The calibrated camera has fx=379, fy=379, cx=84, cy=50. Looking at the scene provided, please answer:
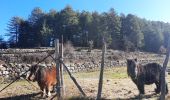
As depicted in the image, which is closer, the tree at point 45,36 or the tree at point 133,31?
the tree at point 45,36

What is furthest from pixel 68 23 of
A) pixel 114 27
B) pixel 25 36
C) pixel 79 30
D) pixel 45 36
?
pixel 114 27

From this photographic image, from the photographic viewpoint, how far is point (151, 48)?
9556 centimetres

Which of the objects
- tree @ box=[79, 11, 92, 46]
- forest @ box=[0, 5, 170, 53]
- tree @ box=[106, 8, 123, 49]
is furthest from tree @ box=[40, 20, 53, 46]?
tree @ box=[106, 8, 123, 49]

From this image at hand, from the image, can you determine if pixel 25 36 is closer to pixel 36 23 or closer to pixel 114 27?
pixel 36 23

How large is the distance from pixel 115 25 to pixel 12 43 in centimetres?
2428

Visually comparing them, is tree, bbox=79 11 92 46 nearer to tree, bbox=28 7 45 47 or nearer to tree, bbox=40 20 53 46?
tree, bbox=40 20 53 46

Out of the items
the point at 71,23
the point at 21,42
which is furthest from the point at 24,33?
the point at 71,23

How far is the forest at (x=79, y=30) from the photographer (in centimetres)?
8488

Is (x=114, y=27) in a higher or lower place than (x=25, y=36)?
higher

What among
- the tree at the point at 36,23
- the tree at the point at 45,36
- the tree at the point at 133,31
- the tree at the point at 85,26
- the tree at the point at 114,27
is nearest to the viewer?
the tree at the point at 45,36

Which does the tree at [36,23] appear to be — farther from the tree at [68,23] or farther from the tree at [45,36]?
the tree at [68,23]

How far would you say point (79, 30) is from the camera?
88188 mm

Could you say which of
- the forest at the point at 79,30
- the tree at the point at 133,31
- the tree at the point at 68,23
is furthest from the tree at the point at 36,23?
the tree at the point at 133,31

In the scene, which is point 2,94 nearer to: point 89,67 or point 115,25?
point 89,67
